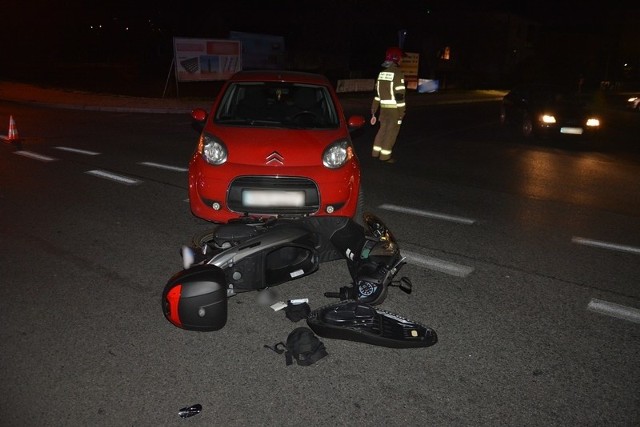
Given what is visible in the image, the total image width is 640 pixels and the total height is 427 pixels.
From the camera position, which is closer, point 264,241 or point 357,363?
point 357,363

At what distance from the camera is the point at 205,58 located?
23047mm

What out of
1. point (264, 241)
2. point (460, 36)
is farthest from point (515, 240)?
point (460, 36)

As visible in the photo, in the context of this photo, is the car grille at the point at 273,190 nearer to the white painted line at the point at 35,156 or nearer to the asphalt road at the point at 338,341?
the asphalt road at the point at 338,341

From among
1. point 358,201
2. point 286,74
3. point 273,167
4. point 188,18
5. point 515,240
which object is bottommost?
point 515,240

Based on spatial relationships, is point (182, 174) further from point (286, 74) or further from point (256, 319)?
point (256, 319)

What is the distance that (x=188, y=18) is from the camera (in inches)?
1689

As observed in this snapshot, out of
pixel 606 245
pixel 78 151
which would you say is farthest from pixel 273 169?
pixel 78 151

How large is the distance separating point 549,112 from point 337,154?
10838 mm

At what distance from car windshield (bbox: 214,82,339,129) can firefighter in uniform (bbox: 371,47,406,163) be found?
3700 mm

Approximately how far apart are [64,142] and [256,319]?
31.4ft

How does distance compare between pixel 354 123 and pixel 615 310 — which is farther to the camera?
pixel 354 123

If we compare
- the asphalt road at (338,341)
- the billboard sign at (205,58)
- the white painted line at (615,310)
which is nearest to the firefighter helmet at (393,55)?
the asphalt road at (338,341)

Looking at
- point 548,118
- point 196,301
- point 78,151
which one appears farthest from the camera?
point 548,118

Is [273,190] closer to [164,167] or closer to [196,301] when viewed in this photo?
[196,301]
